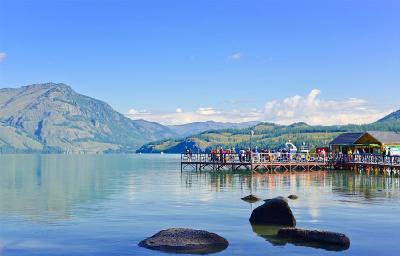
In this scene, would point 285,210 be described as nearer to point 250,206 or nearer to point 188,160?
point 250,206

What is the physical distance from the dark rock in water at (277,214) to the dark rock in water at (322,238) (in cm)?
355

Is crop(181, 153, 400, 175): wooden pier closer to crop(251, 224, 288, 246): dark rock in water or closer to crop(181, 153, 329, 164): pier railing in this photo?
crop(181, 153, 329, 164): pier railing

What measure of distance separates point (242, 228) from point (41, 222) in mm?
12803

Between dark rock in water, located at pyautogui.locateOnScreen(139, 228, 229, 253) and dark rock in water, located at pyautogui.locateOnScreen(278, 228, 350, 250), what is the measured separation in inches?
142

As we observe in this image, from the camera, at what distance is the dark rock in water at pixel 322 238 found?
1053 inches

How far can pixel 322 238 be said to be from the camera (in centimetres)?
2714

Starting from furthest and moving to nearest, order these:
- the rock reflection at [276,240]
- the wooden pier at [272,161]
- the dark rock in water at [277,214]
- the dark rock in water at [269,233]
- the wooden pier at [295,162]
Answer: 1. the wooden pier at [272,161]
2. the wooden pier at [295,162]
3. the dark rock in water at [277,214]
4. the dark rock in water at [269,233]
5. the rock reflection at [276,240]

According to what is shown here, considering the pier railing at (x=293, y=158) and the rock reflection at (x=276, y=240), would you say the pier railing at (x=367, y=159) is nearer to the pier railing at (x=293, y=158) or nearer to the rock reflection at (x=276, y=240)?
the pier railing at (x=293, y=158)

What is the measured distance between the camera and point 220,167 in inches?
4001

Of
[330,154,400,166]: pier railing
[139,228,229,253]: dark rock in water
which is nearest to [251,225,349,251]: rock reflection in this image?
[139,228,229,253]: dark rock in water

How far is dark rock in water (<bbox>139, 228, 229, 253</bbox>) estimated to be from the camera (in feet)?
84.1

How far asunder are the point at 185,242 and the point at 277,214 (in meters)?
7.98

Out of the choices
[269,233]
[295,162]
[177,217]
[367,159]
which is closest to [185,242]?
[269,233]

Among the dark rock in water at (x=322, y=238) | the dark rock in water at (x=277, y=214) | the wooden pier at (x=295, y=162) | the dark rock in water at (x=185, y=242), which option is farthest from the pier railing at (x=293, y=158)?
the dark rock in water at (x=185, y=242)
